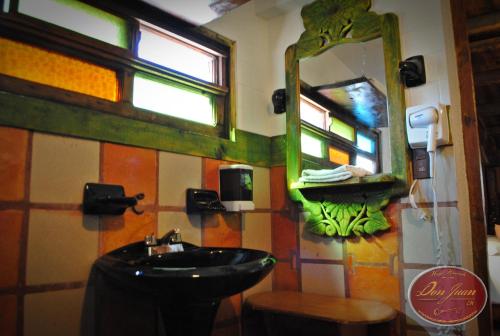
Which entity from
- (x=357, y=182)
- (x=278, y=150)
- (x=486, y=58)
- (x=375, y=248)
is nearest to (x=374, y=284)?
(x=375, y=248)

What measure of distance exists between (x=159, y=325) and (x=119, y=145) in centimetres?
→ 67

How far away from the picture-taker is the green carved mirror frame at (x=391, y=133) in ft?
5.05

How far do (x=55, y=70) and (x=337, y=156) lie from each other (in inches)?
47.3

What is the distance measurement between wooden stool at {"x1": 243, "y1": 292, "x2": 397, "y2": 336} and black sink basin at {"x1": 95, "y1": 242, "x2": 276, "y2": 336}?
1.13 feet

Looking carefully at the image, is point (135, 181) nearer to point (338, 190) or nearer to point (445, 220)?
point (338, 190)

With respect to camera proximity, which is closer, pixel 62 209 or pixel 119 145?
pixel 62 209

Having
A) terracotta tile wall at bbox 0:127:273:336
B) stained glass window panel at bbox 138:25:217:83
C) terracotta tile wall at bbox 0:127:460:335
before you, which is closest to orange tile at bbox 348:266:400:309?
terracotta tile wall at bbox 0:127:460:335

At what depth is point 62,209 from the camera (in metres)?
1.12

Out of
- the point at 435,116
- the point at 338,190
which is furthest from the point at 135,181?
the point at 435,116

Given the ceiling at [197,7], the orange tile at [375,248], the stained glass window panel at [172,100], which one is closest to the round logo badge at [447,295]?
the orange tile at [375,248]

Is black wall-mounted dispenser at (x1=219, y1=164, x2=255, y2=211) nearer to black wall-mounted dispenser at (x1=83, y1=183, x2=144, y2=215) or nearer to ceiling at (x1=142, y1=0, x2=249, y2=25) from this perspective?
black wall-mounted dispenser at (x1=83, y1=183, x2=144, y2=215)

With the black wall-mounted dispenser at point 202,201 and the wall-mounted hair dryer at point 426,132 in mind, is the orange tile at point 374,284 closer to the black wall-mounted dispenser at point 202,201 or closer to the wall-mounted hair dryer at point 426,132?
the wall-mounted hair dryer at point 426,132

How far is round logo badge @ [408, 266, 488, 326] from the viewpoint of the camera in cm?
126

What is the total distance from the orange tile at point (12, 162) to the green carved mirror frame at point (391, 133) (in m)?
1.15
